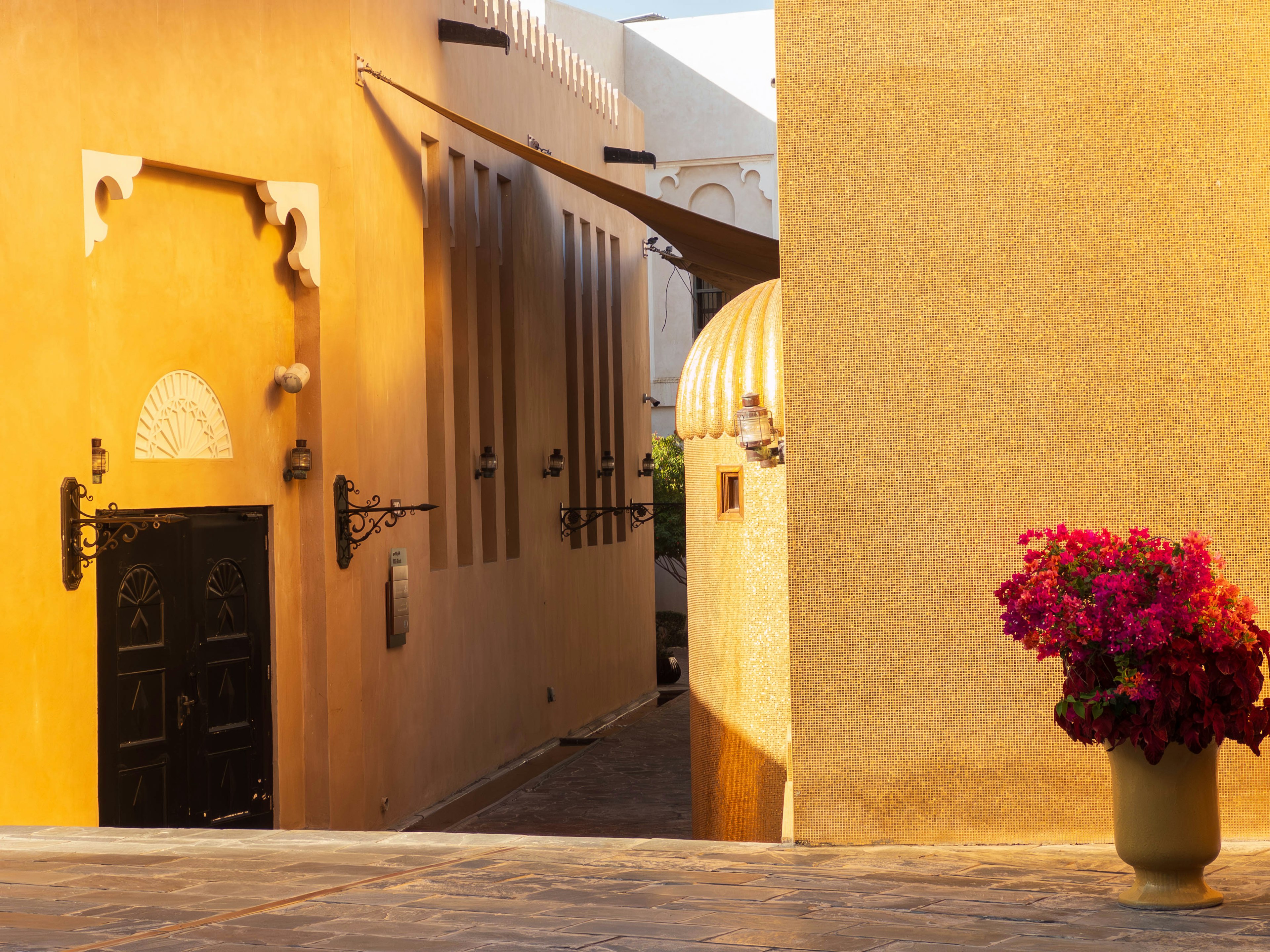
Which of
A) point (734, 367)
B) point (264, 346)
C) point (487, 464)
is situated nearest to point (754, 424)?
point (734, 367)

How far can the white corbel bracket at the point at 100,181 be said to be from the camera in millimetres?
7891

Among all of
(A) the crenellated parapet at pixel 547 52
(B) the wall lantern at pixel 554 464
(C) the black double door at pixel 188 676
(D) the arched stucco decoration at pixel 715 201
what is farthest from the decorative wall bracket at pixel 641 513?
(C) the black double door at pixel 188 676


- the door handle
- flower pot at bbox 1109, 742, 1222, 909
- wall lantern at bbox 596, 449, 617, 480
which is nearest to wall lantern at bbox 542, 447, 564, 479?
wall lantern at bbox 596, 449, 617, 480

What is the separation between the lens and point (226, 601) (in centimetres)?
901

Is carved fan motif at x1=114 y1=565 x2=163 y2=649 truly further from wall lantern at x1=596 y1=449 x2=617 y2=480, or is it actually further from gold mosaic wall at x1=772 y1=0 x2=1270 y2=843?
wall lantern at x1=596 y1=449 x2=617 y2=480

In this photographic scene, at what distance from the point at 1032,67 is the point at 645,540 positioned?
13.5 meters

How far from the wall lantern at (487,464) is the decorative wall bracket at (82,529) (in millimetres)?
4740

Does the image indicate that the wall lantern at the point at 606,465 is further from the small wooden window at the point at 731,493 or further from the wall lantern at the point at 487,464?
the small wooden window at the point at 731,493

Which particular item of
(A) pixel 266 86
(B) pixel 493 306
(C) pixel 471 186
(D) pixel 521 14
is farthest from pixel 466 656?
(D) pixel 521 14

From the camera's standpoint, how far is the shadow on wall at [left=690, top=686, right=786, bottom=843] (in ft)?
25.9

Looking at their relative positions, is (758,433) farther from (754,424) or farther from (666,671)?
(666,671)

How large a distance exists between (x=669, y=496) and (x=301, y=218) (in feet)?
43.9

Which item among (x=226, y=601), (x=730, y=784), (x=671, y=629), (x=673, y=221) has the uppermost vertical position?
(x=673, y=221)

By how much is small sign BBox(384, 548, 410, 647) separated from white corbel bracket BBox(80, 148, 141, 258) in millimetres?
3295
